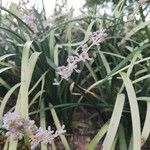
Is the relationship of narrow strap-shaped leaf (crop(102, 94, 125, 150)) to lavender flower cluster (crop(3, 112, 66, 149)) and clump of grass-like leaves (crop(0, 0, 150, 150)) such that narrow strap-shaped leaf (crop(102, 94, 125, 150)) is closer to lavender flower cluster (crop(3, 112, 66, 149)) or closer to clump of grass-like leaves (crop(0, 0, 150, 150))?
clump of grass-like leaves (crop(0, 0, 150, 150))

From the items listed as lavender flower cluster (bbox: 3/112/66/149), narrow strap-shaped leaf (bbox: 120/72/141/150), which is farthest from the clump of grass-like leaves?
lavender flower cluster (bbox: 3/112/66/149)

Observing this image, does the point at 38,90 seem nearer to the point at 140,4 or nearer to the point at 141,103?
the point at 141,103

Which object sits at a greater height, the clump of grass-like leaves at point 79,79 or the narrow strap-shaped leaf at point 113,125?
the clump of grass-like leaves at point 79,79

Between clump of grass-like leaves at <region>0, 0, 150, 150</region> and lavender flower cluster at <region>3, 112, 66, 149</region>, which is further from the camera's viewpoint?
clump of grass-like leaves at <region>0, 0, 150, 150</region>

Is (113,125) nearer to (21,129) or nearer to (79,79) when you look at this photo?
(21,129)

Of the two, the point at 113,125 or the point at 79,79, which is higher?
the point at 79,79

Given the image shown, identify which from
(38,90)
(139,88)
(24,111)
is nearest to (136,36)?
(139,88)

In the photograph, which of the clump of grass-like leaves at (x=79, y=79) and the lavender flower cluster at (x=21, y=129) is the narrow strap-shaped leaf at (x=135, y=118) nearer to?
the clump of grass-like leaves at (x=79, y=79)

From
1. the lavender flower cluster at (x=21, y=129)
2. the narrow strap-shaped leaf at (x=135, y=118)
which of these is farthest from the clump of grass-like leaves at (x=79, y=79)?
the lavender flower cluster at (x=21, y=129)

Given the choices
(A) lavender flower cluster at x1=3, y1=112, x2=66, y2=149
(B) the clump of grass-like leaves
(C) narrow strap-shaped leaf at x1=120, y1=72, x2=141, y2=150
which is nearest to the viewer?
(A) lavender flower cluster at x1=3, y1=112, x2=66, y2=149

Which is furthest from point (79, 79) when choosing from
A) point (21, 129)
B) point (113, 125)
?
point (21, 129)

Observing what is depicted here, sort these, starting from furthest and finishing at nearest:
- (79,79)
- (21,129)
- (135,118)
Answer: (79,79) → (135,118) → (21,129)
